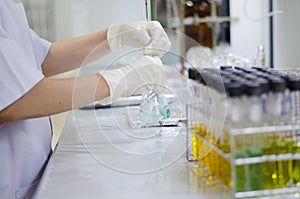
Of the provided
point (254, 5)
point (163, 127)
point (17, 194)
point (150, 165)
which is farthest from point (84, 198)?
point (254, 5)

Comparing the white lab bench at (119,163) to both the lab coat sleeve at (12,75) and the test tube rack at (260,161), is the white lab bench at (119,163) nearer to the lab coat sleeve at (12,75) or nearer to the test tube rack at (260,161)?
the test tube rack at (260,161)

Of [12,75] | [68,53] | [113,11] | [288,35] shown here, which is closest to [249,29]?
[288,35]

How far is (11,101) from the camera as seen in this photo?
3.26 ft

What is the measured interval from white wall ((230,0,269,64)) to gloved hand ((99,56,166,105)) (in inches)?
56.1

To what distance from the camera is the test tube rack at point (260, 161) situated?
746 millimetres

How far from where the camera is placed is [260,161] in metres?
0.75

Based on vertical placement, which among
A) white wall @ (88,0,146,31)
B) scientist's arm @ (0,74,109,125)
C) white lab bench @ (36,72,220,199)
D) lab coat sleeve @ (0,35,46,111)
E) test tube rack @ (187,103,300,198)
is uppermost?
white wall @ (88,0,146,31)

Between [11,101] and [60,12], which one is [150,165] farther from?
[60,12]

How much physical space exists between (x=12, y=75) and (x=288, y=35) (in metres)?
1.68

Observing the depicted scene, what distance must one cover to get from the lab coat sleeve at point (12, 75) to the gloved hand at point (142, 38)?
0.35 m

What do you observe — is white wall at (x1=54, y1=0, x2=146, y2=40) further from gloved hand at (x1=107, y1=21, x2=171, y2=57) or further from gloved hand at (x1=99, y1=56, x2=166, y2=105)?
gloved hand at (x1=99, y1=56, x2=166, y2=105)

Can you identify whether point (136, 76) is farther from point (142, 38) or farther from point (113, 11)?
point (113, 11)

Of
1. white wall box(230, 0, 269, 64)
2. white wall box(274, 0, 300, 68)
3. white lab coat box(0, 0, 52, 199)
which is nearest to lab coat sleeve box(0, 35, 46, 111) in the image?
white lab coat box(0, 0, 52, 199)

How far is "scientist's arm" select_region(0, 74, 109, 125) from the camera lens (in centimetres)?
103
